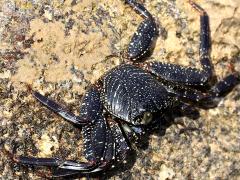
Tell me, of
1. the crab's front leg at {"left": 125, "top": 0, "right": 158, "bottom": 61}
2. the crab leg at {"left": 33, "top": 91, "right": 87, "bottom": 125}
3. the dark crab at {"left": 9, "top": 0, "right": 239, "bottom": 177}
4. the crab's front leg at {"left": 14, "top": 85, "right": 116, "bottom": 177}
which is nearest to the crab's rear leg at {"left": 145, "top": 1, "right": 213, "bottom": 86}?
the dark crab at {"left": 9, "top": 0, "right": 239, "bottom": 177}

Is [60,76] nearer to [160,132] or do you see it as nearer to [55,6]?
[55,6]

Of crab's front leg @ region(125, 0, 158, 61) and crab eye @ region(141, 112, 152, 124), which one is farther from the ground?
crab's front leg @ region(125, 0, 158, 61)

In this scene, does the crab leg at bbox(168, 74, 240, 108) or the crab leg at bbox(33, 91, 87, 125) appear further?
the crab leg at bbox(168, 74, 240, 108)

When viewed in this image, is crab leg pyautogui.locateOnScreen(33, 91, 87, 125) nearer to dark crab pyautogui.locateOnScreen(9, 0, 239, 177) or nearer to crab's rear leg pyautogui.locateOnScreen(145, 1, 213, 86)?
dark crab pyautogui.locateOnScreen(9, 0, 239, 177)

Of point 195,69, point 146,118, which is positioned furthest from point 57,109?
point 195,69

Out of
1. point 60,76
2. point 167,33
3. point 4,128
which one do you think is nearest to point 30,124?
point 4,128

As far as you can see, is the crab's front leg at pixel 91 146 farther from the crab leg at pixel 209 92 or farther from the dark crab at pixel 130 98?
the crab leg at pixel 209 92

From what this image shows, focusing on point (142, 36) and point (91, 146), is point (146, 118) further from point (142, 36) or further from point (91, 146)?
point (142, 36)
